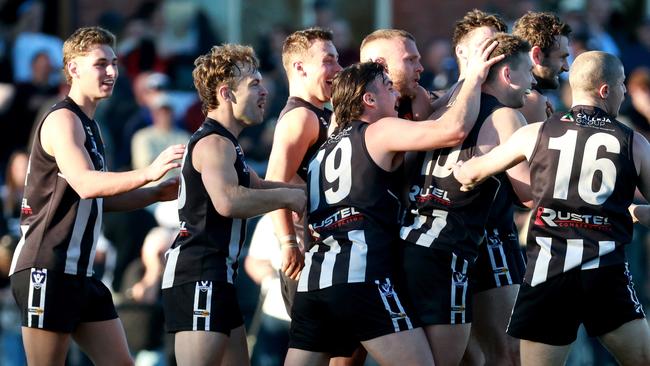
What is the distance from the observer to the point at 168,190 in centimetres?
806

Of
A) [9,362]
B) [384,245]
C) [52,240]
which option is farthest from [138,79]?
[384,245]

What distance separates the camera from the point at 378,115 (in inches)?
289

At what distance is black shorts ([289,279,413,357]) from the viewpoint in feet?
23.0

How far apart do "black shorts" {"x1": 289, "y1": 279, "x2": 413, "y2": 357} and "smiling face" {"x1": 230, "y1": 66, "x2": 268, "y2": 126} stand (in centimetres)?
108

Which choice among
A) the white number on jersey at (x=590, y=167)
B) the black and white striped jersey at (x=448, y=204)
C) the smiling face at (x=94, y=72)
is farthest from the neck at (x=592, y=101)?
the smiling face at (x=94, y=72)

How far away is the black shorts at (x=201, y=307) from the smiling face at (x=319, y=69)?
152cm

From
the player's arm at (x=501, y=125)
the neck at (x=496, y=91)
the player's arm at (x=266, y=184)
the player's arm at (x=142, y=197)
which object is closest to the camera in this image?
the player's arm at (x=501, y=125)

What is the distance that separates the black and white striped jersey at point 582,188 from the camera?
7.10 m

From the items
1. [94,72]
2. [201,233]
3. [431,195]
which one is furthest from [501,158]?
[94,72]

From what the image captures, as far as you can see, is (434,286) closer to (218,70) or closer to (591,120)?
(591,120)

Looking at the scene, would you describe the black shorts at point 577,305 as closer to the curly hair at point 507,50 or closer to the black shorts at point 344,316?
the black shorts at point 344,316

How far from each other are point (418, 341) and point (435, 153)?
1.13m

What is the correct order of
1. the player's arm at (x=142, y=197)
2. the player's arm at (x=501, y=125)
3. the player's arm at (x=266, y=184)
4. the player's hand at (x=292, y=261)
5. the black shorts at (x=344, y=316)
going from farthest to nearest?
the player's arm at (x=142, y=197) → the player's hand at (x=292, y=261) → the player's arm at (x=266, y=184) → the player's arm at (x=501, y=125) → the black shorts at (x=344, y=316)

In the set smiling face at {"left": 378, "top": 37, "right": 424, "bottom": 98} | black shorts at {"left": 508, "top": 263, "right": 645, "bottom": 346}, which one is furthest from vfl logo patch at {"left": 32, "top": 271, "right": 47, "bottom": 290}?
black shorts at {"left": 508, "top": 263, "right": 645, "bottom": 346}
